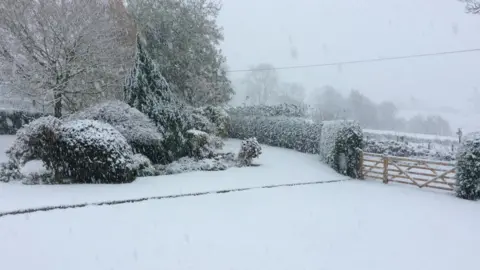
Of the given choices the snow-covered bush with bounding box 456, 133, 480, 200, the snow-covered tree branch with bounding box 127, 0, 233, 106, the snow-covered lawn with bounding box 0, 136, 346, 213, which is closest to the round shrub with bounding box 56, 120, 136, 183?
the snow-covered lawn with bounding box 0, 136, 346, 213

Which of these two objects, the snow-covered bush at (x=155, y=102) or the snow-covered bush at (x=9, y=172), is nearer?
the snow-covered bush at (x=9, y=172)

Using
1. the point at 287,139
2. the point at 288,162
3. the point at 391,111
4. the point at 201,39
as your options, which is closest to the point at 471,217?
the point at 288,162

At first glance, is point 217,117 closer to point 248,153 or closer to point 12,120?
point 248,153

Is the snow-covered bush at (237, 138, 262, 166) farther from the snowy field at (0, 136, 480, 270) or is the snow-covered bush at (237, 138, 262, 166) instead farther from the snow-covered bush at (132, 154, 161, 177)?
the snowy field at (0, 136, 480, 270)

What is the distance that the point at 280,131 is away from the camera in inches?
814

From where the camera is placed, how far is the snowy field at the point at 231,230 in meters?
4.57

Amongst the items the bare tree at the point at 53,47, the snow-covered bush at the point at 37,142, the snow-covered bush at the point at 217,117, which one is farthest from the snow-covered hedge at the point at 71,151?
the snow-covered bush at the point at 217,117

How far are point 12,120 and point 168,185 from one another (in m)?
14.8

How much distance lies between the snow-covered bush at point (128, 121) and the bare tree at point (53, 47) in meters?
2.94

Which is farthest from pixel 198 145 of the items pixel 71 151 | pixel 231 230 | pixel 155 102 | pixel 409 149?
pixel 409 149

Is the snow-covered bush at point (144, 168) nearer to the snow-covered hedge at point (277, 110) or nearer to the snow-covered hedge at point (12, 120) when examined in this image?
the snow-covered hedge at point (12, 120)

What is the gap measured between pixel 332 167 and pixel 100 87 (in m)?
10.1

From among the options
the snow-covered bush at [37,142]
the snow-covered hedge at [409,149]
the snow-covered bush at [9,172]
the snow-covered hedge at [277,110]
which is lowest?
the snow-covered hedge at [409,149]

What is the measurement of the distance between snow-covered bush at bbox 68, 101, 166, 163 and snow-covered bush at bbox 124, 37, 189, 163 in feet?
2.69
